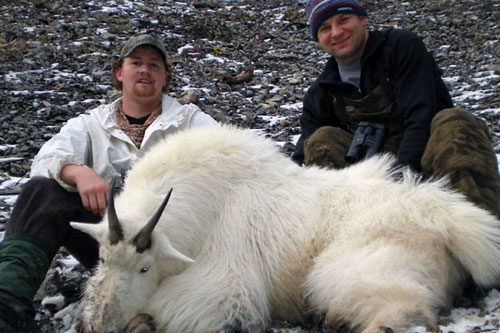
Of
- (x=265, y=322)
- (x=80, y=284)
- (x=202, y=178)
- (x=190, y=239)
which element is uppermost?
(x=202, y=178)

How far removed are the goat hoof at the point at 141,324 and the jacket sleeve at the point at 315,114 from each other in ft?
6.83

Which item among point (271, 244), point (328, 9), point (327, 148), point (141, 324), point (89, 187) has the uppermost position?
point (328, 9)

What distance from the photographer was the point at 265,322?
2723 mm

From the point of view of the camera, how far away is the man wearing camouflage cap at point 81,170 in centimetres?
271

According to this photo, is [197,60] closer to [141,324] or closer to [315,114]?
[315,114]

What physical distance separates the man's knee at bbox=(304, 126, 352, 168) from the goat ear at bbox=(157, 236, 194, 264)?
164cm

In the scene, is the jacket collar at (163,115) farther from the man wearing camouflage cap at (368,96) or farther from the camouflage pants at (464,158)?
the camouflage pants at (464,158)

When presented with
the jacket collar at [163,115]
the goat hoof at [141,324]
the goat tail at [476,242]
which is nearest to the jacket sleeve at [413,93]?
the goat tail at [476,242]

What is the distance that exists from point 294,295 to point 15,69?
783cm

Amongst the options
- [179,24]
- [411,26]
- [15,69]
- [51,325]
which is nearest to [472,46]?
[411,26]

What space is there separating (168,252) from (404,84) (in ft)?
7.33

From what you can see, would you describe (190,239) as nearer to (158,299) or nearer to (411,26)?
(158,299)

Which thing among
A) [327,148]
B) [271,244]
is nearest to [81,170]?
[271,244]

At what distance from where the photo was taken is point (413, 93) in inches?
145
